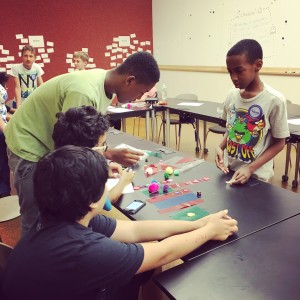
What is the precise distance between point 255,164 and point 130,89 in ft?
2.44

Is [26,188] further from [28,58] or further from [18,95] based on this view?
[28,58]

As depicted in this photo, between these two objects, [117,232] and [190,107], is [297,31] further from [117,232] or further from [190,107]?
[117,232]

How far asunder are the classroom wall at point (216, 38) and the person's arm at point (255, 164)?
3307 mm

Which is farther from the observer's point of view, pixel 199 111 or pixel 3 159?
pixel 199 111

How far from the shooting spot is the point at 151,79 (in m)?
1.61

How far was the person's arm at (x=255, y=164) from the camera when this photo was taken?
5.47 feet

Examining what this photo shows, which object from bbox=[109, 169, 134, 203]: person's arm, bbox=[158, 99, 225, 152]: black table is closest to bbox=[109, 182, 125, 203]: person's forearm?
bbox=[109, 169, 134, 203]: person's arm

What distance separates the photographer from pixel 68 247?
891 mm

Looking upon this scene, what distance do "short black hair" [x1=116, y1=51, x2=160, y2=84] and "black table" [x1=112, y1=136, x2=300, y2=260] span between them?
1.81 ft

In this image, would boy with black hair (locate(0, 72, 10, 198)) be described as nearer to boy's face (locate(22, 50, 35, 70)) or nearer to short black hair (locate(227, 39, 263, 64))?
boy's face (locate(22, 50, 35, 70))

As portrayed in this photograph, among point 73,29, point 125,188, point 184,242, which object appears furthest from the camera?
point 73,29

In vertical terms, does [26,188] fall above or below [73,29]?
below

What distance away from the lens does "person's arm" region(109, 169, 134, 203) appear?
1602mm

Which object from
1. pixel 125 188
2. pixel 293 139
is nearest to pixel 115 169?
pixel 125 188
